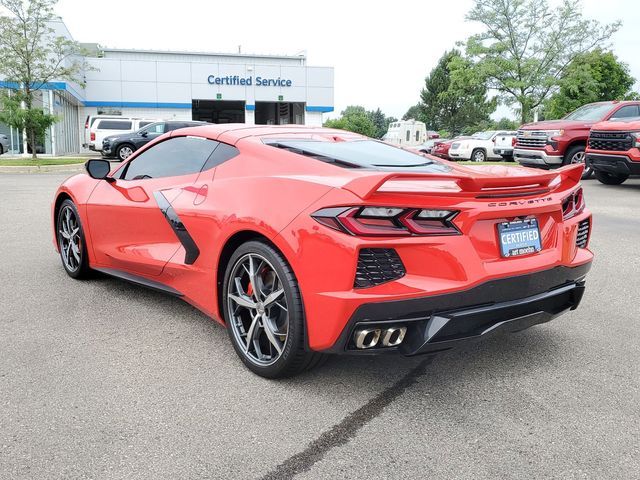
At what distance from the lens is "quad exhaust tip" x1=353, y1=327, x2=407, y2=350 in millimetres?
2812

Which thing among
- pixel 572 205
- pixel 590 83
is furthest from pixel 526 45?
pixel 572 205

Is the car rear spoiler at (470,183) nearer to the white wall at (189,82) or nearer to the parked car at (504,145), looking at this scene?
the parked car at (504,145)

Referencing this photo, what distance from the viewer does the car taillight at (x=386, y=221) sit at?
279cm

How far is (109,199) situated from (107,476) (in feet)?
9.22

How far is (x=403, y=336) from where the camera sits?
286 centimetres

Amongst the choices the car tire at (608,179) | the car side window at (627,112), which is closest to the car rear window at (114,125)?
the car tire at (608,179)

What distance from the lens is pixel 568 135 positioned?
14969mm

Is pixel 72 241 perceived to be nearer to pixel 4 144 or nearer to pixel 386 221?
pixel 386 221

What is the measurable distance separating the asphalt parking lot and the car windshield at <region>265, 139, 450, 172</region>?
1172mm

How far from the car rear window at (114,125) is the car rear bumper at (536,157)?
2036 centimetres

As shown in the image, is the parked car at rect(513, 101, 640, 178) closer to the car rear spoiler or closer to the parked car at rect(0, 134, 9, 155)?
the car rear spoiler

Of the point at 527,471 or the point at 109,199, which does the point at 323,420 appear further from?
the point at 109,199

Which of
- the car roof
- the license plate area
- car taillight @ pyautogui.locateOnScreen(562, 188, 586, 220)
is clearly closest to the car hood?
the car roof

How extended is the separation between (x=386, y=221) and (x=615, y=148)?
1178 cm
